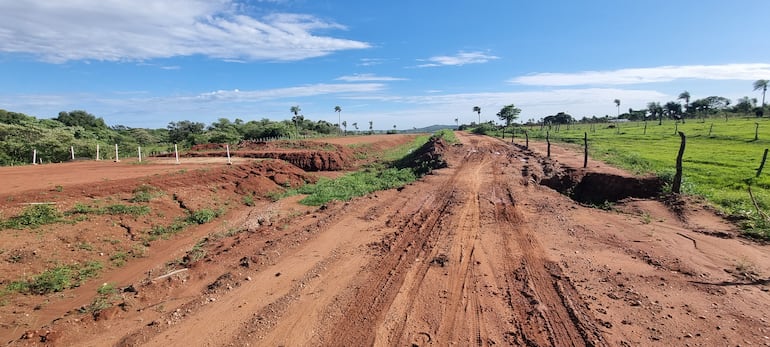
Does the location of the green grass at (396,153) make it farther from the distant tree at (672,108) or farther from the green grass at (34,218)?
the distant tree at (672,108)

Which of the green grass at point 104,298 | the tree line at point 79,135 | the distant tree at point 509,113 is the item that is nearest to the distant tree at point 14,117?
the tree line at point 79,135

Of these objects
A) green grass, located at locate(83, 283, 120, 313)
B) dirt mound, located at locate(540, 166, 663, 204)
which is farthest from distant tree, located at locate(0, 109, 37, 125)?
dirt mound, located at locate(540, 166, 663, 204)

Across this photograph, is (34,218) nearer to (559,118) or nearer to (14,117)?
(14,117)

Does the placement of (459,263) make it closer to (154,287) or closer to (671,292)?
(671,292)

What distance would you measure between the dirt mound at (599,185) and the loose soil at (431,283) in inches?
102

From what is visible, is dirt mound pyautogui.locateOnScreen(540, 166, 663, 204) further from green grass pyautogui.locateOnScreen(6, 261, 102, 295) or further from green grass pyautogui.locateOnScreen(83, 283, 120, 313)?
green grass pyautogui.locateOnScreen(6, 261, 102, 295)

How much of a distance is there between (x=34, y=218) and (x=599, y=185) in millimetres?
18966

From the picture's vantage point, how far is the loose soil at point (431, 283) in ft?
16.6

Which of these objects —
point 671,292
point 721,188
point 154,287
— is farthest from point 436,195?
point 721,188

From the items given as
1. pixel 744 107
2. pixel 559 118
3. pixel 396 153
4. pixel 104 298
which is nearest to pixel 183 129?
pixel 396 153

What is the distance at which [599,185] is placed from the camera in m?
15.9

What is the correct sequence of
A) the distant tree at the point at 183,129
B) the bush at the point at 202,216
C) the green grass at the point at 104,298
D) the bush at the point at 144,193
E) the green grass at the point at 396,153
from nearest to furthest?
1. the green grass at the point at 104,298
2. the bush at the point at 144,193
3. the bush at the point at 202,216
4. the green grass at the point at 396,153
5. the distant tree at the point at 183,129

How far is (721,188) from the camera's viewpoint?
13.6 meters

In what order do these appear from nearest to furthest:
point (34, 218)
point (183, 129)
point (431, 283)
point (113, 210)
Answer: point (431, 283)
point (34, 218)
point (113, 210)
point (183, 129)
